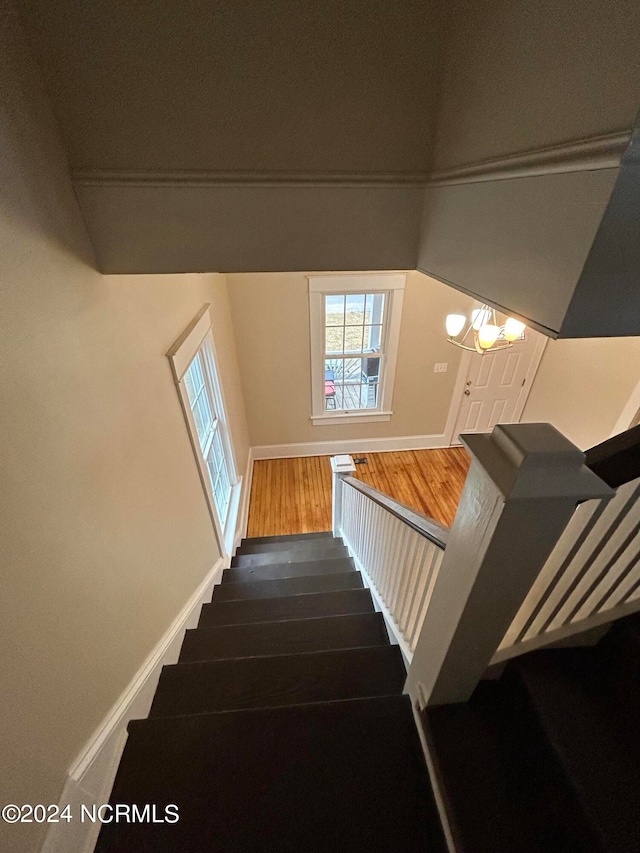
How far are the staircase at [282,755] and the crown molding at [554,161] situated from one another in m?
1.57

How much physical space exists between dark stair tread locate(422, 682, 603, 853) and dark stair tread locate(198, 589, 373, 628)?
98cm

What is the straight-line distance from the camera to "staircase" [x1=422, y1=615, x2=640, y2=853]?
0.85m

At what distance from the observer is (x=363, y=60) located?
100cm

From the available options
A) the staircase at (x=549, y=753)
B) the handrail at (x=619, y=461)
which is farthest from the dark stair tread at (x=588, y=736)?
the handrail at (x=619, y=461)

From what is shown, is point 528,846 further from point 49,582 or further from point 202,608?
point 202,608

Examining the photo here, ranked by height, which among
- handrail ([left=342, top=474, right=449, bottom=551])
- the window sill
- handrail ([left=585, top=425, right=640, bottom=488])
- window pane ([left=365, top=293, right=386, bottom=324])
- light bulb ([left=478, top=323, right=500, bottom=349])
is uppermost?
window pane ([left=365, top=293, right=386, bottom=324])

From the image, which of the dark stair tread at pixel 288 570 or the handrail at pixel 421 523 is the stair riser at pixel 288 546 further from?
the handrail at pixel 421 523

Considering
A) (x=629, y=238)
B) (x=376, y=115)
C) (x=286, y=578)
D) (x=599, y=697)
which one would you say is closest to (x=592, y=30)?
(x=629, y=238)

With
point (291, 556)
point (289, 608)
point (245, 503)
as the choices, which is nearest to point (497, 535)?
point (289, 608)

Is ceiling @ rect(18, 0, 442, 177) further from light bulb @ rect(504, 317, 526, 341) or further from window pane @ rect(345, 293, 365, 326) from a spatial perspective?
window pane @ rect(345, 293, 365, 326)

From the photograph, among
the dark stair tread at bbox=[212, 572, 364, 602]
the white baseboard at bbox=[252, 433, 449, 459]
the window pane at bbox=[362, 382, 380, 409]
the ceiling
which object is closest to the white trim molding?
the white baseboard at bbox=[252, 433, 449, 459]

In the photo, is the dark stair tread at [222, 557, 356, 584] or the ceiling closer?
the ceiling

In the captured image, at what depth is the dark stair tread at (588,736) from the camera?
0.84 m

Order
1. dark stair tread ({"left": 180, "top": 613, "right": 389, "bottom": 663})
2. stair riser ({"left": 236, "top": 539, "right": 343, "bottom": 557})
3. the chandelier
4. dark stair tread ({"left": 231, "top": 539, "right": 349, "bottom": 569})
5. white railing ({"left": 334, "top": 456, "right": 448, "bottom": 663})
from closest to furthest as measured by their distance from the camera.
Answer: white railing ({"left": 334, "top": 456, "right": 448, "bottom": 663}) → dark stair tread ({"left": 180, "top": 613, "right": 389, "bottom": 663}) → the chandelier → dark stair tread ({"left": 231, "top": 539, "right": 349, "bottom": 569}) → stair riser ({"left": 236, "top": 539, "right": 343, "bottom": 557})
